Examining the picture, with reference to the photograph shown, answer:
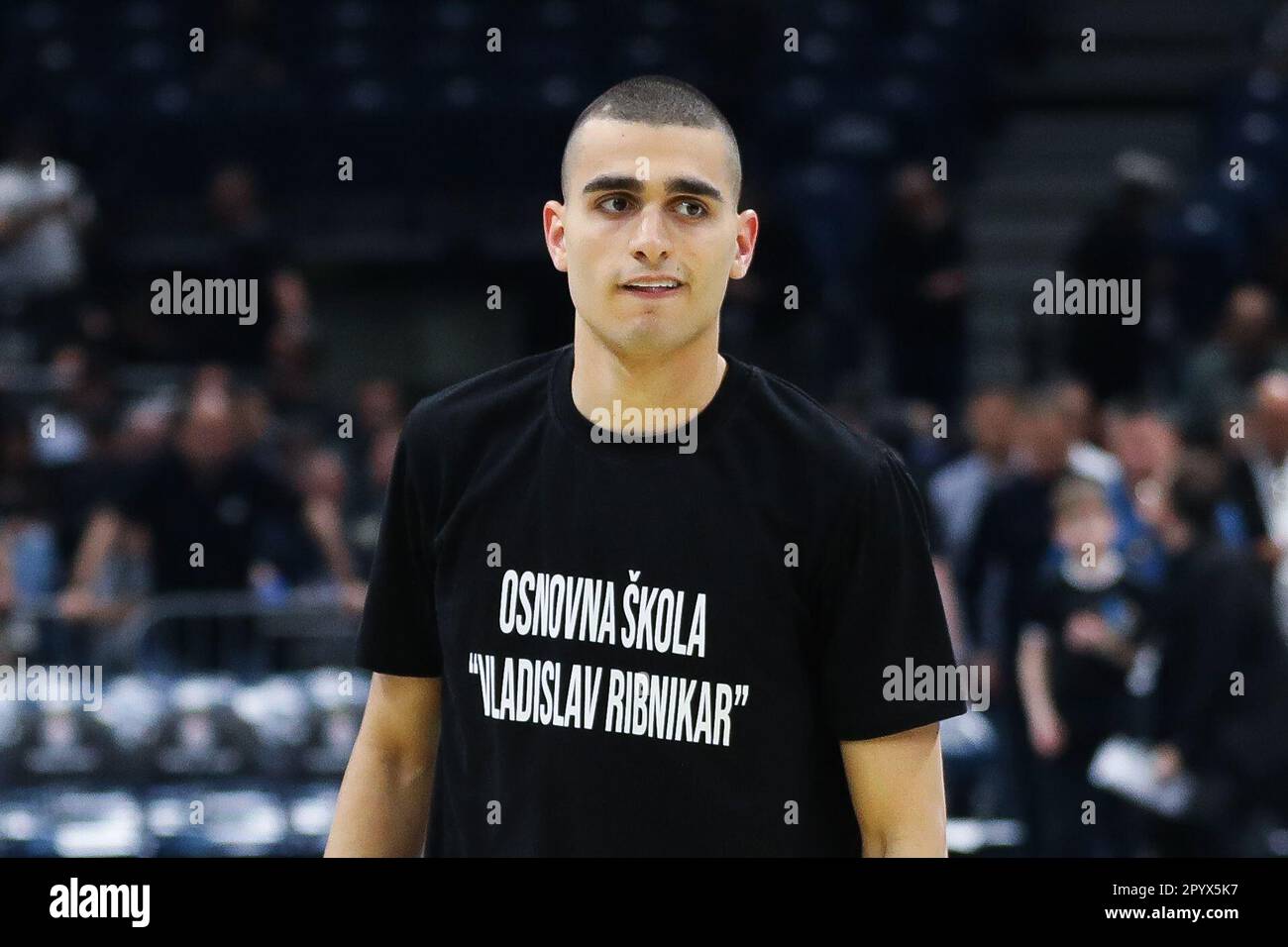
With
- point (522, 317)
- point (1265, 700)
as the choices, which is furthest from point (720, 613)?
point (522, 317)

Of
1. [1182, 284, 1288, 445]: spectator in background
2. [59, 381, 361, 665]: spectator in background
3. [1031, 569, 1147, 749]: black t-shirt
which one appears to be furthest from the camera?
[1182, 284, 1288, 445]: spectator in background

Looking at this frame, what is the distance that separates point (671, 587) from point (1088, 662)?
411 centimetres

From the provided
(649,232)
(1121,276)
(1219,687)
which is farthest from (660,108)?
(1121,276)

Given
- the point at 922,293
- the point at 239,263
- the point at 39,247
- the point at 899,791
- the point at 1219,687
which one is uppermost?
the point at 39,247

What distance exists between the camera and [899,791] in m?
2.38

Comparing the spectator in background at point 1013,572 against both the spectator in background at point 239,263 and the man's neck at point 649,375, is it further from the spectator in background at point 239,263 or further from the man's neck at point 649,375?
the man's neck at point 649,375

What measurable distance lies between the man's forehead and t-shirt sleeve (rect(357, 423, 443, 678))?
427 millimetres

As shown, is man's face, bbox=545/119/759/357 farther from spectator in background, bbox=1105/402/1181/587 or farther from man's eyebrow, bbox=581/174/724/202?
spectator in background, bbox=1105/402/1181/587

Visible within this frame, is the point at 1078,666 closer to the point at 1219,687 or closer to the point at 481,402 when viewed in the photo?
the point at 1219,687

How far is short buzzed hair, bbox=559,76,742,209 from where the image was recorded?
8.05ft
